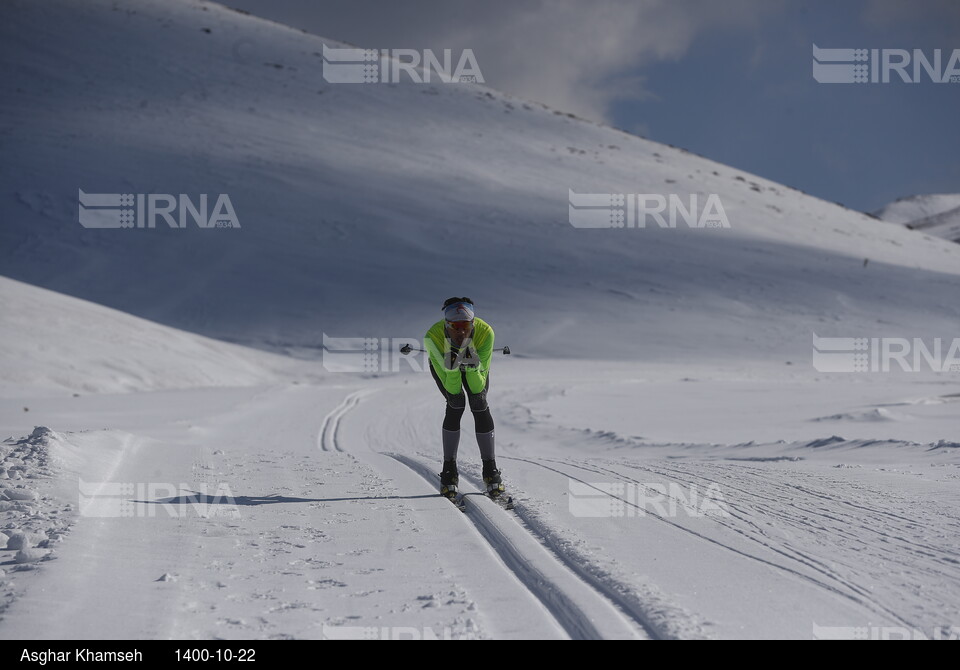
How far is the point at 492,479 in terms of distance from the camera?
6.47 meters

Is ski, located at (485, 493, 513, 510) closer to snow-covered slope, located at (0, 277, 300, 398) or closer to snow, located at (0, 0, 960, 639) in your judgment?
snow, located at (0, 0, 960, 639)

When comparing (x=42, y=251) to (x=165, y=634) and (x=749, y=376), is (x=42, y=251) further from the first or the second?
(x=165, y=634)

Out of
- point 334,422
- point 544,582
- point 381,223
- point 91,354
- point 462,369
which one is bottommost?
point 544,582

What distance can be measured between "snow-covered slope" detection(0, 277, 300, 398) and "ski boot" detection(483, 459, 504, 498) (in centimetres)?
1159

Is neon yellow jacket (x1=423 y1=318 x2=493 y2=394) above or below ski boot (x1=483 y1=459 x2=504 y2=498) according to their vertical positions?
above

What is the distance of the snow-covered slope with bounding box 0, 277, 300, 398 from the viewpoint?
16.5 meters

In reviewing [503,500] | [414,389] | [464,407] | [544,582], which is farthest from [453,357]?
[414,389]

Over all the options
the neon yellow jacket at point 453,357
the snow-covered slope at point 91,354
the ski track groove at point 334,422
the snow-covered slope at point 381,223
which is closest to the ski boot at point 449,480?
the neon yellow jacket at point 453,357

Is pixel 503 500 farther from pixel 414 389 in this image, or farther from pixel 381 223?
pixel 381 223

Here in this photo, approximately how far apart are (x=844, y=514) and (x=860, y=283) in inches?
1634

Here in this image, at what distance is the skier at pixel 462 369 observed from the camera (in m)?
6.34

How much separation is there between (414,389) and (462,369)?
567 inches

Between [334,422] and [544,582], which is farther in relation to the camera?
[334,422]

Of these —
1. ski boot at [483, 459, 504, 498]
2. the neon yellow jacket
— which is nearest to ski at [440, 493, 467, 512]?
ski boot at [483, 459, 504, 498]
